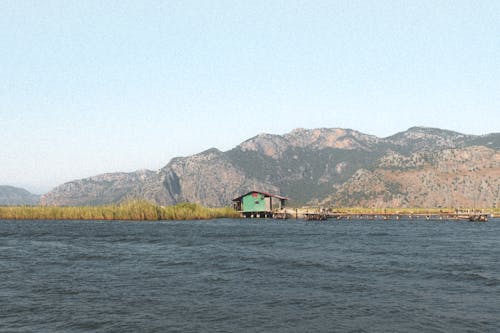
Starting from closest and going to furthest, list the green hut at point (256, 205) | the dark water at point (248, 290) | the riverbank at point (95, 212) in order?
1. the dark water at point (248, 290)
2. the riverbank at point (95, 212)
3. the green hut at point (256, 205)

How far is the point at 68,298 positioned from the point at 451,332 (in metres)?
19.6

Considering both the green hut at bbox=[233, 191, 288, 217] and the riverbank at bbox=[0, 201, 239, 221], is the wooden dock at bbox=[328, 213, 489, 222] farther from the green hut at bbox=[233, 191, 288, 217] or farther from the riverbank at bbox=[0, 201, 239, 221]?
the riverbank at bbox=[0, 201, 239, 221]

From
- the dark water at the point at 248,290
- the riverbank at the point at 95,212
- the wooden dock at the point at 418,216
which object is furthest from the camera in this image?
the wooden dock at the point at 418,216

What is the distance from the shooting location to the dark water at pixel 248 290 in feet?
69.8

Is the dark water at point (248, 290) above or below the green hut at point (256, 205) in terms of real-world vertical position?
below

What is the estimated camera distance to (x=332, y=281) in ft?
102

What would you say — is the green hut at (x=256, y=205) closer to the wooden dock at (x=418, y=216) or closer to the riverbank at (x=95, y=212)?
the wooden dock at (x=418, y=216)

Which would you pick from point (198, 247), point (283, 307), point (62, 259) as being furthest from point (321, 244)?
point (283, 307)

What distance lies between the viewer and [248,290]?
28266mm

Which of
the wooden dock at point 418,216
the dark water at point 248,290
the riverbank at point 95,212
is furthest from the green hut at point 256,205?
the dark water at point 248,290

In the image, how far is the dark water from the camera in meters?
21.3

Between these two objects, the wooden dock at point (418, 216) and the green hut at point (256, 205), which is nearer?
the wooden dock at point (418, 216)

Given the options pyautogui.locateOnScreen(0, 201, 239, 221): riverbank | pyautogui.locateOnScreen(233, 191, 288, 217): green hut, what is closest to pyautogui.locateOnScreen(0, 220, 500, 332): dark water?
pyautogui.locateOnScreen(0, 201, 239, 221): riverbank

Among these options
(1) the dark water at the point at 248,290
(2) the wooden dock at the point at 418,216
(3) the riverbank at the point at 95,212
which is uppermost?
(3) the riverbank at the point at 95,212
